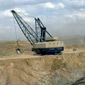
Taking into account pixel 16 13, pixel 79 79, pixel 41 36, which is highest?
pixel 16 13

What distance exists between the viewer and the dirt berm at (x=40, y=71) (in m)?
65.6

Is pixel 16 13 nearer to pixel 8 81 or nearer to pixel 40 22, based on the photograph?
pixel 40 22

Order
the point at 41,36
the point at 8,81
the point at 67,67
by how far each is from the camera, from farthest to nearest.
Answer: the point at 41,36 < the point at 67,67 < the point at 8,81

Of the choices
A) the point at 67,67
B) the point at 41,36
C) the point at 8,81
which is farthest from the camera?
the point at 41,36

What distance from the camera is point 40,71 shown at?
221ft

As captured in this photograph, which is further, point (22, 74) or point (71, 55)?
point (71, 55)

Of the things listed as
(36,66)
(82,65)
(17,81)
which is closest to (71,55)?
(82,65)

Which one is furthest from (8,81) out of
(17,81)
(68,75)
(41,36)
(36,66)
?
(41,36)

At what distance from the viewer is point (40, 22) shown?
88.9 metres

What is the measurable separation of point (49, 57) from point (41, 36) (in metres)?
18.9

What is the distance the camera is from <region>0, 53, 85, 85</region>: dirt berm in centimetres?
6556

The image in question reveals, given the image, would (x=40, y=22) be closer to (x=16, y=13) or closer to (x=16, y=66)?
(x=16, y=13)

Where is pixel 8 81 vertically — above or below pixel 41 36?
below

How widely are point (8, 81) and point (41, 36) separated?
25.1 meters
